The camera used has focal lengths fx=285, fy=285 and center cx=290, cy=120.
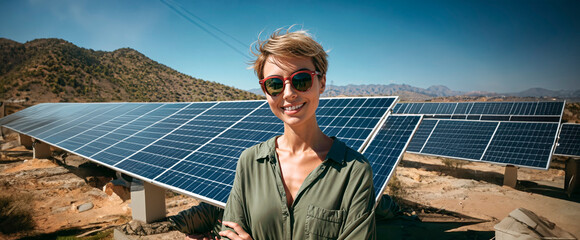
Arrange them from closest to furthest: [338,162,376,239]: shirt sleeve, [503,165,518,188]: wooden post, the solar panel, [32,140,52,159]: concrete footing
A: [338,162,376,239]: shirt sleeve → the solar panel → [503,165,518,188]: wooden post → [32,140,52,159]: concrete footing

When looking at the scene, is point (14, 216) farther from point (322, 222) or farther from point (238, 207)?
point (322, 222)

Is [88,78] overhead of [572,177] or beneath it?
overhead

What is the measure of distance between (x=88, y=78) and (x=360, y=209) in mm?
62908

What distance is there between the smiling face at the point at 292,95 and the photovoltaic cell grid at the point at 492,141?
14232 mm

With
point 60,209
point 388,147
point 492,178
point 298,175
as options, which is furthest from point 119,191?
point 492,178

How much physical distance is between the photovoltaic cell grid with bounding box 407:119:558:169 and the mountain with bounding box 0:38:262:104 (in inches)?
1619

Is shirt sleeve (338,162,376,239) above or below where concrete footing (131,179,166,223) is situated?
above

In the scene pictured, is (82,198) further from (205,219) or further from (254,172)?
(254,172)

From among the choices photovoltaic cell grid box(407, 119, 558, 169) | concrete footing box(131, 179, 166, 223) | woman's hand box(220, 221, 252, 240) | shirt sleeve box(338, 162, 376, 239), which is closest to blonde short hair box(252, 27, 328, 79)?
shirt sleeve box(338, 162, 376, 239)

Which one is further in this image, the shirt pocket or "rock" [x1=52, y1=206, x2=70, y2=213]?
"rock" [x1=52, y1=206, x2=70, y2=213]

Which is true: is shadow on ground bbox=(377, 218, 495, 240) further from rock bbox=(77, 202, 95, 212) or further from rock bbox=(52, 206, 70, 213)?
rock bbox=(52, 206, 70, 213)

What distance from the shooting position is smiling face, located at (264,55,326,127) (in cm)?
161

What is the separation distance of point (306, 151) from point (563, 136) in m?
20.0

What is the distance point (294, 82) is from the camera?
63.8 inches
